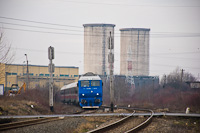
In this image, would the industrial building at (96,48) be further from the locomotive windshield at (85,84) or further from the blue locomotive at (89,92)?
the locomotive windshield at (85,84)

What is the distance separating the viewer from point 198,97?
38594 millimetres

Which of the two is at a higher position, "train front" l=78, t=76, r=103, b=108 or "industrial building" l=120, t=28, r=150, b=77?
"industrial building" l=120, t=28, r=150, b=77

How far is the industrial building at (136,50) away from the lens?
128 metres

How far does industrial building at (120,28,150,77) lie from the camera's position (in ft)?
420

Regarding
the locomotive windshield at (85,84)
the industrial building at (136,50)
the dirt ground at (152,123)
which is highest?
the industrial building at (136,50)

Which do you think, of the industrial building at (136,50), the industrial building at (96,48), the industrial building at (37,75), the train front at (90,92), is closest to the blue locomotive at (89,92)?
the train front at (90,92)

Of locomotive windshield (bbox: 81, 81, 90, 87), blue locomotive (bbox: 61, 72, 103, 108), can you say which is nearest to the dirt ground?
blue locomotive (bbox: 61, 72, 103, 108)

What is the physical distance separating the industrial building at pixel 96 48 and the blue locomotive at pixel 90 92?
89.8m

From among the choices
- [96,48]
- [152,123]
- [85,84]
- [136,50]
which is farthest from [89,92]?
[136,50]

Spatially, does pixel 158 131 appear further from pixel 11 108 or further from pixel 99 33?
pixel 99 33

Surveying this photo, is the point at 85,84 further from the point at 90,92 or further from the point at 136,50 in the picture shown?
the point at 136,50

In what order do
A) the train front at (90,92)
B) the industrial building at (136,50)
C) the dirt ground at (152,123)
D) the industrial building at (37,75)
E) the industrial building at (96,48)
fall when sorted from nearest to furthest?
1. the dirt ground at (152,123)
2. the train front at (90,92)
3. the industrial building at (37,75)
4. the industrial building at (96,48)
5. the industrial building at (136,50)

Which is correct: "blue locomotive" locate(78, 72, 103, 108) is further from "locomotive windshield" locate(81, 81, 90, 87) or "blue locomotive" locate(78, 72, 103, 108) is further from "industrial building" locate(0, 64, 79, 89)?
"industrial building" locate(0, 64, 79, 89)

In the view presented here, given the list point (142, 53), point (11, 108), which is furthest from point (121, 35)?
point (11, 108)
